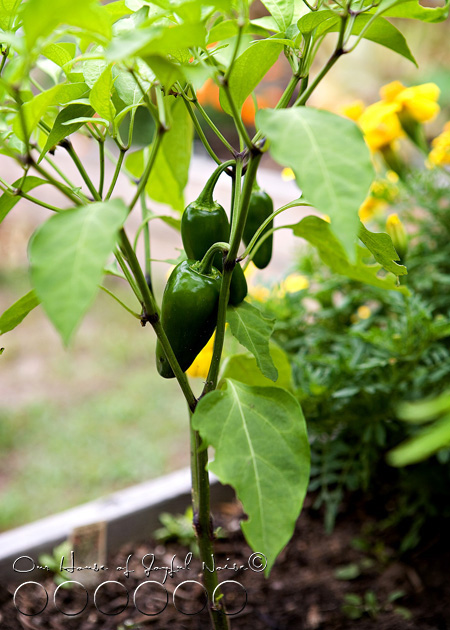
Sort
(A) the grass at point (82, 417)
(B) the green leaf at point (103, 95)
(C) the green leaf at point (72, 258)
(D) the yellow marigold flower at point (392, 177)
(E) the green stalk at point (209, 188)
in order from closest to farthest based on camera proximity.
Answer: (C) the green leaf at point (72, 258), (B) the green leaf at point (103, 95), (E) the green stalk at point (209, 188), (D) the yellow marigold flower at point (392, 177), (A) the grass at point (82, 417)

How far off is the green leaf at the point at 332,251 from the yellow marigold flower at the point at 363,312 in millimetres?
539

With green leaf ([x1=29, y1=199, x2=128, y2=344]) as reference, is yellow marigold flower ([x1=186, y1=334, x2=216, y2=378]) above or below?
above

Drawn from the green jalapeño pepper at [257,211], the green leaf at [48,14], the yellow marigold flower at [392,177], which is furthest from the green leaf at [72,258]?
the yellow marigold flower at [392,177]

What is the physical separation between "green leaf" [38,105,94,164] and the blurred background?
207mm

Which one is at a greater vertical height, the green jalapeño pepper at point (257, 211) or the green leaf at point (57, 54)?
the green leaf at point (57, 54)

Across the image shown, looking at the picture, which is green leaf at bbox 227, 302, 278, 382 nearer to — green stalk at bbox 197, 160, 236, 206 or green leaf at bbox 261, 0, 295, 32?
green stalk at bbox 197, 160, 236, 206

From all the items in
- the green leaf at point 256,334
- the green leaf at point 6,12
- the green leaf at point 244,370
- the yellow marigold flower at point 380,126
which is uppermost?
the yellow marigold flower at point 380,126

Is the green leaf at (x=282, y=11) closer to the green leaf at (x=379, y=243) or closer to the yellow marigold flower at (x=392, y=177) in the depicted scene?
the green leaf at (x=379, y=243)

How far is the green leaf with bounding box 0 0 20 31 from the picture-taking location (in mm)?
537

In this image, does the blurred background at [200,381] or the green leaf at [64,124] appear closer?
the green leaf at [64,124]

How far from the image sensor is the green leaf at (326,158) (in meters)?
0.38

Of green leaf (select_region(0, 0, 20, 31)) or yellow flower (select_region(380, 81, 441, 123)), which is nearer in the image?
green leaf (select_region(0, 0, 20, 31))

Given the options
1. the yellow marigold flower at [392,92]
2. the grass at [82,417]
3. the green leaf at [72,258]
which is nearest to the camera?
the green leaf at [72,258]

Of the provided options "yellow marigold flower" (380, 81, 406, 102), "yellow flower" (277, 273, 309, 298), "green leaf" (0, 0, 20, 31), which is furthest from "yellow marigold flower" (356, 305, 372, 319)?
"green leaf" (0, 0, 20, 31)
